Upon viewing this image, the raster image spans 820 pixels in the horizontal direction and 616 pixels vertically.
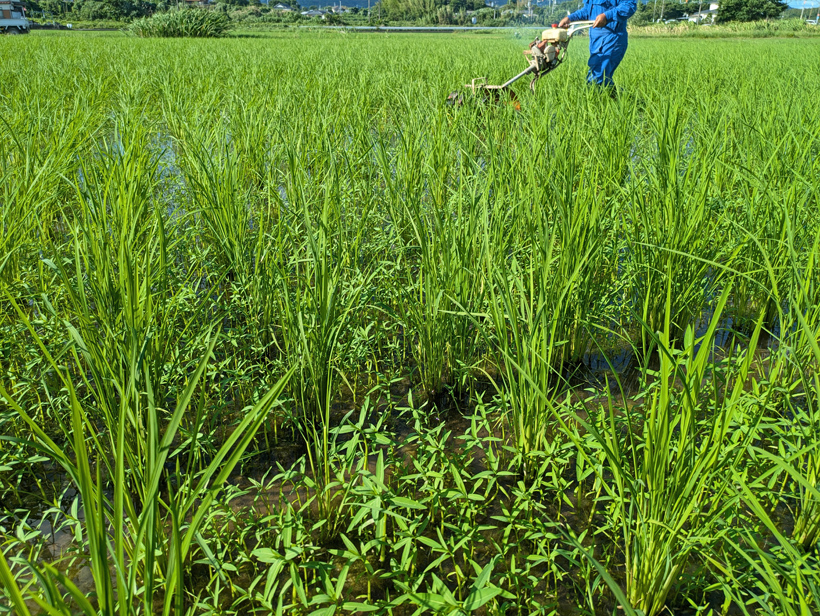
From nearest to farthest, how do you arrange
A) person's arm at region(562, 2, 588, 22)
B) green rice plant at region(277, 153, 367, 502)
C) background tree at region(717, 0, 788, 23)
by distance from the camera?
green rice plant at region(277, 153, 367, 502)
person's arm at region(562, 2, 588, 22)
background tree at region(717, 0, 788, 23)

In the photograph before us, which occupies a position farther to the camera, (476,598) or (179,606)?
(476,598)

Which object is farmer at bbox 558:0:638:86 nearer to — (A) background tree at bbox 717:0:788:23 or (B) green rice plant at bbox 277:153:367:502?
(B) green rice plant at bbox 277:153:367:502

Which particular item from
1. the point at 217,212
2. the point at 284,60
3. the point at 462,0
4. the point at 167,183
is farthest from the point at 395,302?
the point at 462,0

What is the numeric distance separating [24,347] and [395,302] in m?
1.07

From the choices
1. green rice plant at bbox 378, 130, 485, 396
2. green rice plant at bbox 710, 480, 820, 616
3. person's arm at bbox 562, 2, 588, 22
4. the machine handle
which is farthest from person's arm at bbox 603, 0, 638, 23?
green rice plant at bbox 710, 480, 820, 616

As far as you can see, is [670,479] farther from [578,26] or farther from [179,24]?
[179,24]

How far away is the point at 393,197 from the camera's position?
2.22 metres

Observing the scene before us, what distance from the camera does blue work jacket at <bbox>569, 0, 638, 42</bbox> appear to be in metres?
4.80

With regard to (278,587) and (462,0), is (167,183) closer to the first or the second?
(278,587)

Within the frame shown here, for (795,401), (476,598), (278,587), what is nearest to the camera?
(476,598)

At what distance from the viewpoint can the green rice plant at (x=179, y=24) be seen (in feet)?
55.5

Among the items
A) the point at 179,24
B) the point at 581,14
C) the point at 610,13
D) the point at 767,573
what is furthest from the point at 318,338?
the point at 179,24

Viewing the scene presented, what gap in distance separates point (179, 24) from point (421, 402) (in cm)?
1927

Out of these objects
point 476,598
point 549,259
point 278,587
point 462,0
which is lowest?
point 278,587
